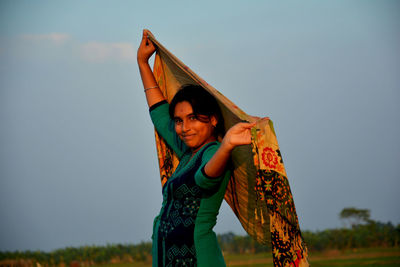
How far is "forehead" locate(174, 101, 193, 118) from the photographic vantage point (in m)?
2.92

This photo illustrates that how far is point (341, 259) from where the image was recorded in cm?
892

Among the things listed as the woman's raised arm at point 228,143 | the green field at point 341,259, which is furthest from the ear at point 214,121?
the green field at point 341,259

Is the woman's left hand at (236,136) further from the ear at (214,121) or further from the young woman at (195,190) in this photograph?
the ear at (214,121)

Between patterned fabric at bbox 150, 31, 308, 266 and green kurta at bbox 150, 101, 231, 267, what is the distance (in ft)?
0.75

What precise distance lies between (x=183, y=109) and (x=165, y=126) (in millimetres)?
658

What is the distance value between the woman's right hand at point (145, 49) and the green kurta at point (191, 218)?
46.7 inches

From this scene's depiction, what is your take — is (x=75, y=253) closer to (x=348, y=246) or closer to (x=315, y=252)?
(x=315, y=252)

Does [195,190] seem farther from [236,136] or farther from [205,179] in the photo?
[236,136]

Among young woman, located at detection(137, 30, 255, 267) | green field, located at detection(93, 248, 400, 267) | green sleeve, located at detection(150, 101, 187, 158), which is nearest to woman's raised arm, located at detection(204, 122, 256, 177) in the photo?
young woman, located at detection(137, 30, 255, 267)

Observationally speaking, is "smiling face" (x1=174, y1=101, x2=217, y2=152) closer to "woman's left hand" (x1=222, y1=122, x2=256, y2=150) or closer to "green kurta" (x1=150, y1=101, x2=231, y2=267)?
"green kurta" (x1=150, y1=101, x2=231, y2=267)

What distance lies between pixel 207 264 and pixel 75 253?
7.37 m

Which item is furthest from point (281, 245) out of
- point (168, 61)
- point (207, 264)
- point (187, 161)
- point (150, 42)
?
point (150, 42)

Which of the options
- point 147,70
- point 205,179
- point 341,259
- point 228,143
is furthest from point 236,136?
point 341,259

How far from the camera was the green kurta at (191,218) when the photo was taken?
2682mm
